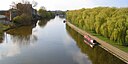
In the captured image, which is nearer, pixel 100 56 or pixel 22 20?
pixel 100 56

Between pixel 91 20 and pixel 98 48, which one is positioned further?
pixel 91 20

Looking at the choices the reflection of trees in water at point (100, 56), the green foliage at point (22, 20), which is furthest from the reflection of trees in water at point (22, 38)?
the green foliage at point (22, 20)

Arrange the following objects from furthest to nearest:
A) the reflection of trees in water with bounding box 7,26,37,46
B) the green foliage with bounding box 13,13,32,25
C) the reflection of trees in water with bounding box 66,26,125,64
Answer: the green foliage with bounding box 13,13,32,25, the reflection of trees in water with bounding box 7,26,37,46, the reflection of trees in water with bounding box 66,26,125,64

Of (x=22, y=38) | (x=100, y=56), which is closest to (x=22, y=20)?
(x=22, y=38)

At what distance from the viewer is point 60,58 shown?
29156mm

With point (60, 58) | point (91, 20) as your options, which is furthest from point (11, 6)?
point (60, 58)

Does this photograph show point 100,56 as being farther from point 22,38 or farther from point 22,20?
point 22,20

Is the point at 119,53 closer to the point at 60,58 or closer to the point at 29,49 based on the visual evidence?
the point at 60,58

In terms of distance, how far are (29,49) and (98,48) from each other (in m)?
10.1

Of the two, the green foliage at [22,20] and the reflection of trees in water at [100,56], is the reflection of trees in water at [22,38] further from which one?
the green foliage at [22,20]

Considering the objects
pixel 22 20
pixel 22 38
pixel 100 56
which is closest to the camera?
pixel 100 56

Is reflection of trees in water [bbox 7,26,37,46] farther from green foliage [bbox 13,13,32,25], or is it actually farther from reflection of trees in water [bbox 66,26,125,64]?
green foliage [bbox 13,13,32,25]

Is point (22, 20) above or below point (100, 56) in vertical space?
above

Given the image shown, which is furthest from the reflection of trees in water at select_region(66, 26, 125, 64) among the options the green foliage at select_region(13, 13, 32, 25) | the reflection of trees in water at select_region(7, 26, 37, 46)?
the green foliage at select_region(13, 13, 32, 25)
